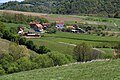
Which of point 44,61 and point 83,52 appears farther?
point 83,52

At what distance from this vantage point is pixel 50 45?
73.3m

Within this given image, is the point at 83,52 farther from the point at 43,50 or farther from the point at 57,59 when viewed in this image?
the point at 57,59

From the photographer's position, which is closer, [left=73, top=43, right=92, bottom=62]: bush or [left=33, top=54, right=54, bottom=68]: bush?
[left=33, top=54, right=54, bottom=68]: bush

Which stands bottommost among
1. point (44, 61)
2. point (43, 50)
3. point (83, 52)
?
point (43, 50)

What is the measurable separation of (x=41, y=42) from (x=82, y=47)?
1914cm

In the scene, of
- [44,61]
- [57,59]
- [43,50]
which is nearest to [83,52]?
[43,50]

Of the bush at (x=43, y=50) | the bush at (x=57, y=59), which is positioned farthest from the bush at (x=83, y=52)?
the bush at (x=57, y=59)

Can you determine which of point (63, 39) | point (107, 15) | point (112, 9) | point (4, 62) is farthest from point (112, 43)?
point (112, 9)

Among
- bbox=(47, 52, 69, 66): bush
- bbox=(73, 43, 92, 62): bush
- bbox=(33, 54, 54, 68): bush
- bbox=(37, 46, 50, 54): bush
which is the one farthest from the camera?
bbox=(37, 46, 50, 54): bush

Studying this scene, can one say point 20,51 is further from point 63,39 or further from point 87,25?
point 87,25

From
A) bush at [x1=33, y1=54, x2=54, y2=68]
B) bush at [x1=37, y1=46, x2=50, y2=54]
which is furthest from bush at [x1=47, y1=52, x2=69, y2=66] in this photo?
bush at [x1=37, y1=46, x2=50, y2=54]

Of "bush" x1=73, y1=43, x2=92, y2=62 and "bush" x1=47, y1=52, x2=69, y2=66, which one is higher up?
"bush" x1=47, y1=52, x2=69, y2=66

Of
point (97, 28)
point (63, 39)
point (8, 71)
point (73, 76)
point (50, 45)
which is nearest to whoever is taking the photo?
point (73, 76)

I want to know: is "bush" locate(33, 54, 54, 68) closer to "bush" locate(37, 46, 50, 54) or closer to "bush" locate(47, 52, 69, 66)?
"bush" locate(47, 52, 69, 66)
